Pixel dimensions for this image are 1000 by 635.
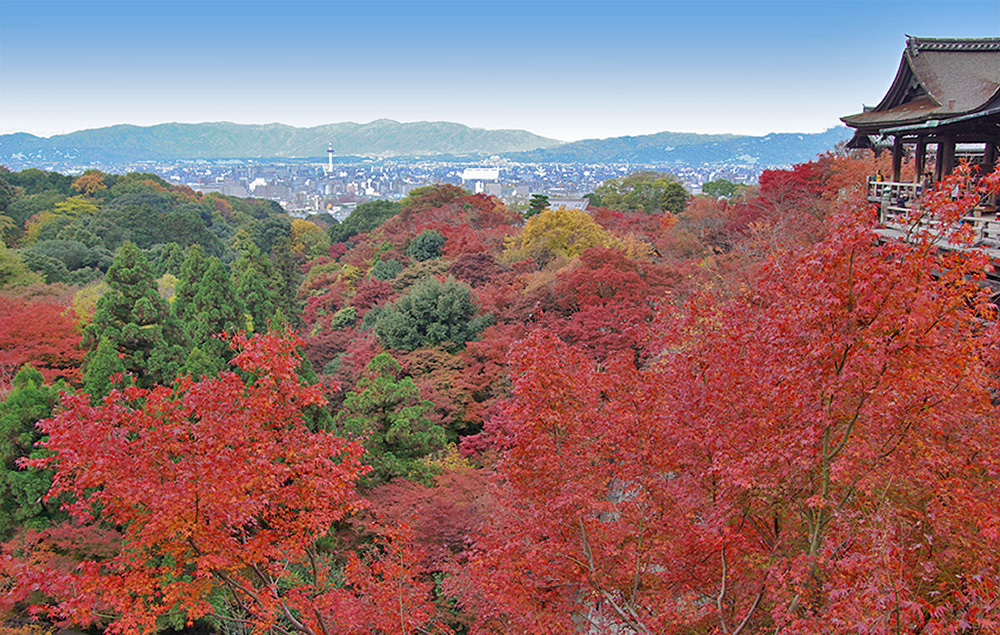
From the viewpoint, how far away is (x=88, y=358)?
1734 centimetres

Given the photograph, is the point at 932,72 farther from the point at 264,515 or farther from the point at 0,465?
the point at 0,465

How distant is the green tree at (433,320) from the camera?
19.9 m

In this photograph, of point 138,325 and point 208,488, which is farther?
point 138,325

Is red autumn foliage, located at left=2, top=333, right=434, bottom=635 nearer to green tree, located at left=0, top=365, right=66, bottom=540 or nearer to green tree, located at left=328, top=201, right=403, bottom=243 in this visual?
green tree, located at left=0, top=365, right=66, bottom=540

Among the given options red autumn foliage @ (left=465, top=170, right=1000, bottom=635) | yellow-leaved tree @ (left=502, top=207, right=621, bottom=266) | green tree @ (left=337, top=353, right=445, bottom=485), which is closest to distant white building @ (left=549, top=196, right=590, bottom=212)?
yellow-leaved tree @ (left=502, top=207, right=621, bottom=266)

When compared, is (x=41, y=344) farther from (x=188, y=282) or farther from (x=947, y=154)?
(x=947, y=154)

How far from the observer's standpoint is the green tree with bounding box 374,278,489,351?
19891mm

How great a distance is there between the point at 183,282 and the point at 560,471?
23440 mm

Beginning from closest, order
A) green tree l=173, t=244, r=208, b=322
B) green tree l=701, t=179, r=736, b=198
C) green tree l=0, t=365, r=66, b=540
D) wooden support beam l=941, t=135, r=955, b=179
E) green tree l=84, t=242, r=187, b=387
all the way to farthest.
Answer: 1. wooden support beam l=941, t=135, r=955, b=179
2. green tree l=0, t=365, r=66, b=540
3. green tree l=84, t=242, r=187, b=387
4. green tree l=173, t=244, r=208, b=322
5. green tree l=701, t=179, r=736, b=198

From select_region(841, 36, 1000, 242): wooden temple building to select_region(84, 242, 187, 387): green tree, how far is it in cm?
1740

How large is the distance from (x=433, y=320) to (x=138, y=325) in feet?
28.4

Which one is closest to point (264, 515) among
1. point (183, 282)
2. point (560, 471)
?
point (560, 471)

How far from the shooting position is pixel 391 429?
42.4 feet

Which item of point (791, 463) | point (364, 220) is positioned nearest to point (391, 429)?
point (791, 463)
